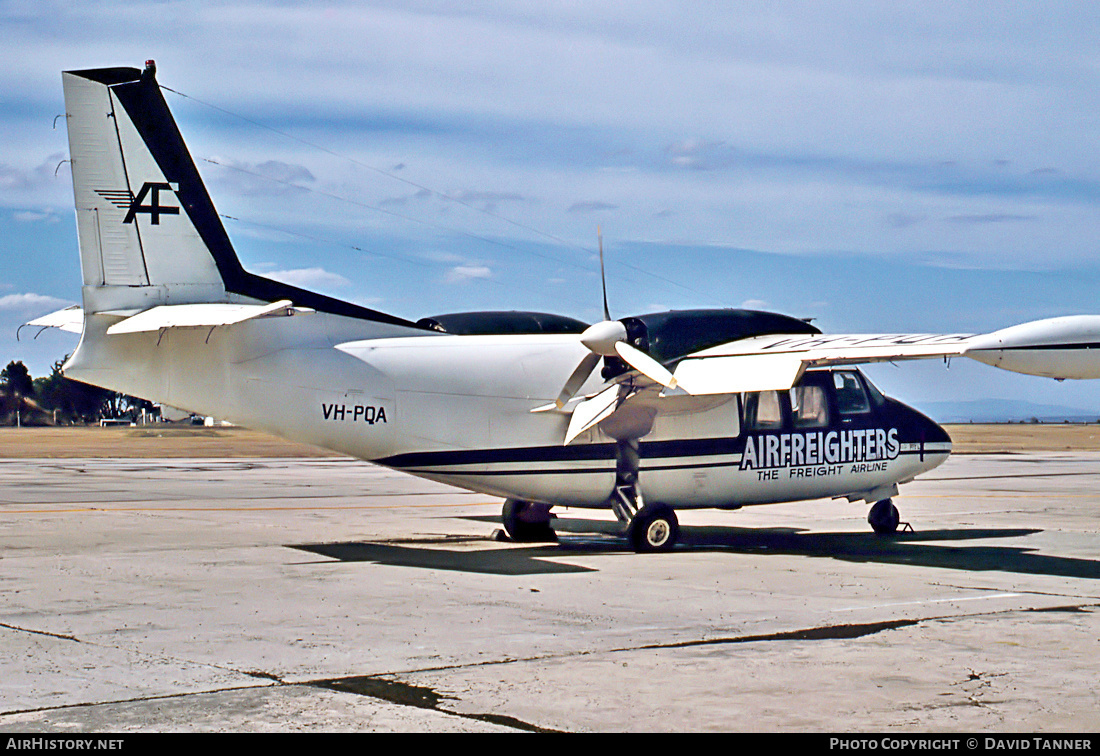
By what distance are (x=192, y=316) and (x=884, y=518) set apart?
44.6ft

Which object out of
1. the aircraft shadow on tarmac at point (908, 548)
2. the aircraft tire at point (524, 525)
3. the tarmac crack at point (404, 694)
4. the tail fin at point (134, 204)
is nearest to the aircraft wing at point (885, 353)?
the aircraft shadow on tarmac at point (908, 548)

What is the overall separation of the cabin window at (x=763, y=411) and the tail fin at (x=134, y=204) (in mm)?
7693

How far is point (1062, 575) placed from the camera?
1609 cm

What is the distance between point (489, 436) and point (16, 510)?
13.8 m

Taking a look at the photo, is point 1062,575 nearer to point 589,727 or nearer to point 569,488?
point 569,488

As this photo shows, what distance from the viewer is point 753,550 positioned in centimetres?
1966

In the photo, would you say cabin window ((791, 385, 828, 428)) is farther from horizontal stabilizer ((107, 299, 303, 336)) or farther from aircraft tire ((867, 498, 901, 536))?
horizontal stabilizer ((107, 299, 303, 336))

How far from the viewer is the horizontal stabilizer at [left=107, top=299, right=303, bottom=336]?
15938 mm

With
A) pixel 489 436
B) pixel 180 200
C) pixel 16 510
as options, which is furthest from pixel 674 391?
pixel 16 510

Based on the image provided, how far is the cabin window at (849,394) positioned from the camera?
71.0 feet

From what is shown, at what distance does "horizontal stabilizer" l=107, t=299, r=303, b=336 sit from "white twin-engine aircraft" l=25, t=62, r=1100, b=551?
0.05 metres

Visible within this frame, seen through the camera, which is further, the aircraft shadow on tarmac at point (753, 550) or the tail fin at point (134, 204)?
the tail fin at point (134, 204)

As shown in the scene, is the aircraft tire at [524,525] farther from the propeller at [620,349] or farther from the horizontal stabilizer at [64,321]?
the horizontal stabilizer at [64,321]
